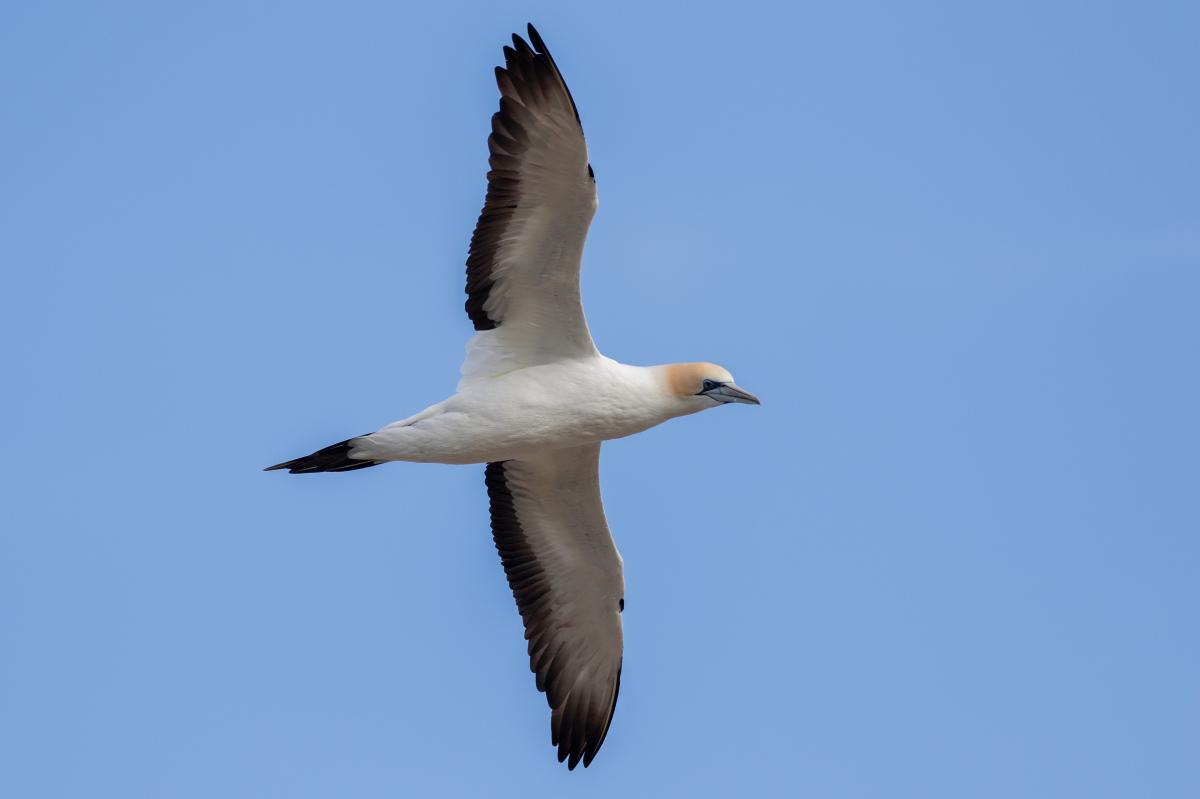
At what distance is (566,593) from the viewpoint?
15.0 m

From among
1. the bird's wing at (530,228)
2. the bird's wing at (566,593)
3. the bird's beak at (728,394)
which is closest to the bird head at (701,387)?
the bird's beak at (728,394)

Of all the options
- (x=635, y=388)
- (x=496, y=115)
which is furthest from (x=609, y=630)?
(x=496, y=115)

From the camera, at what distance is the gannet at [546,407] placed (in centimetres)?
1257

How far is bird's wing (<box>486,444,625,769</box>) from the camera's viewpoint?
48.4 feet

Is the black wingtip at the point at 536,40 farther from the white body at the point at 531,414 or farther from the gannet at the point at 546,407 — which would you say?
the white body at the point at 531,414

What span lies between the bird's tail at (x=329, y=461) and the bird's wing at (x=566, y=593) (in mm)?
1760

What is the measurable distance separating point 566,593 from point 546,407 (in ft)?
7.53

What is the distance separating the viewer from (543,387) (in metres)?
13.3

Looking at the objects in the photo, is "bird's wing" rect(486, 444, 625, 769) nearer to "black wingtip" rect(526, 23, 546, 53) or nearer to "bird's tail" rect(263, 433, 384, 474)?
"bird's tail" rect(263, 433, 384, 474)

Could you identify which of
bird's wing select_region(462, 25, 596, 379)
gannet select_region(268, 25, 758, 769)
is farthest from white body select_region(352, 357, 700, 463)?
bird's wing select_region(462, 25, 596, 379)

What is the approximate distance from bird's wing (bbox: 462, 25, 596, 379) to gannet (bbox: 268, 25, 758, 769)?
0.03ft

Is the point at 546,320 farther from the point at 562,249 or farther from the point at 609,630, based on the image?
the point at 609,630

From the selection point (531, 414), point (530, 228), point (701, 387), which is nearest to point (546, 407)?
point (531, 414)

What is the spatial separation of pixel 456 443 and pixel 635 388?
1.38 m
